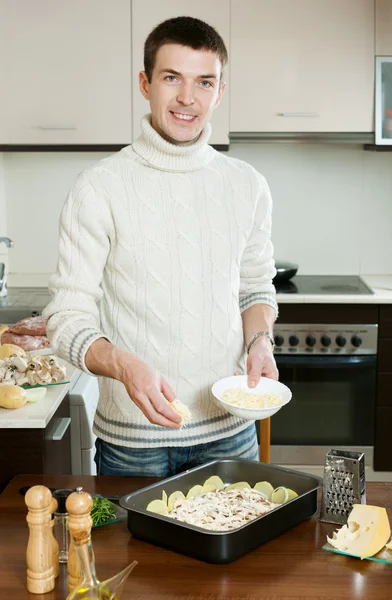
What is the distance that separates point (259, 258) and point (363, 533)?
783 millimetres

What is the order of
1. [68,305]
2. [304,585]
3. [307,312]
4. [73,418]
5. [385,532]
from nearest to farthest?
[304,585] < [385,532] < [68,305] < [73,418] < [307,312]

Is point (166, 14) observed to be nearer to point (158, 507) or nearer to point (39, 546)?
point (158, 507)

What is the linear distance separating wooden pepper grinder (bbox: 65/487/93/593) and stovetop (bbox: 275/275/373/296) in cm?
238

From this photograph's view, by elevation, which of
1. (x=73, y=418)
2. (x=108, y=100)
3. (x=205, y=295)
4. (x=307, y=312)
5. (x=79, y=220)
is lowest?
(x=73, y=418)

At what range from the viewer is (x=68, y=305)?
5.66 feet

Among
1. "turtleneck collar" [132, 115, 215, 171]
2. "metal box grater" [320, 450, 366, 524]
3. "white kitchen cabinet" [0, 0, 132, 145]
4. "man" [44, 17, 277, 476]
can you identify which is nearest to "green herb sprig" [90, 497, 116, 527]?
"man" [44, 17, 277, 476]

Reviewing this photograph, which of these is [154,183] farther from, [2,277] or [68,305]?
[2,277]

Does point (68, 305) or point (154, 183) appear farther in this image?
point (154, 183)

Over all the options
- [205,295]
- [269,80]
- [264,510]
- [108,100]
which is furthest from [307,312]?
[264,510]

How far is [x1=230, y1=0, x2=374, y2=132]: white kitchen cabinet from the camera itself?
3549 mm

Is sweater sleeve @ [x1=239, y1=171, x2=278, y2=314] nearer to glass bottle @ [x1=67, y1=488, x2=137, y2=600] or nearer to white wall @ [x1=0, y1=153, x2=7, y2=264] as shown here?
glass bottle @ [x1=67, y1=488, x2=137, y2=600]

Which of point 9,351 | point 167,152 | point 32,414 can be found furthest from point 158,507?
point 9,351

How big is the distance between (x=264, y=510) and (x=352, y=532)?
0.51 ft

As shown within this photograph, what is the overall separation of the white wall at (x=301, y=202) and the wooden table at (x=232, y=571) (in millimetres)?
2663
